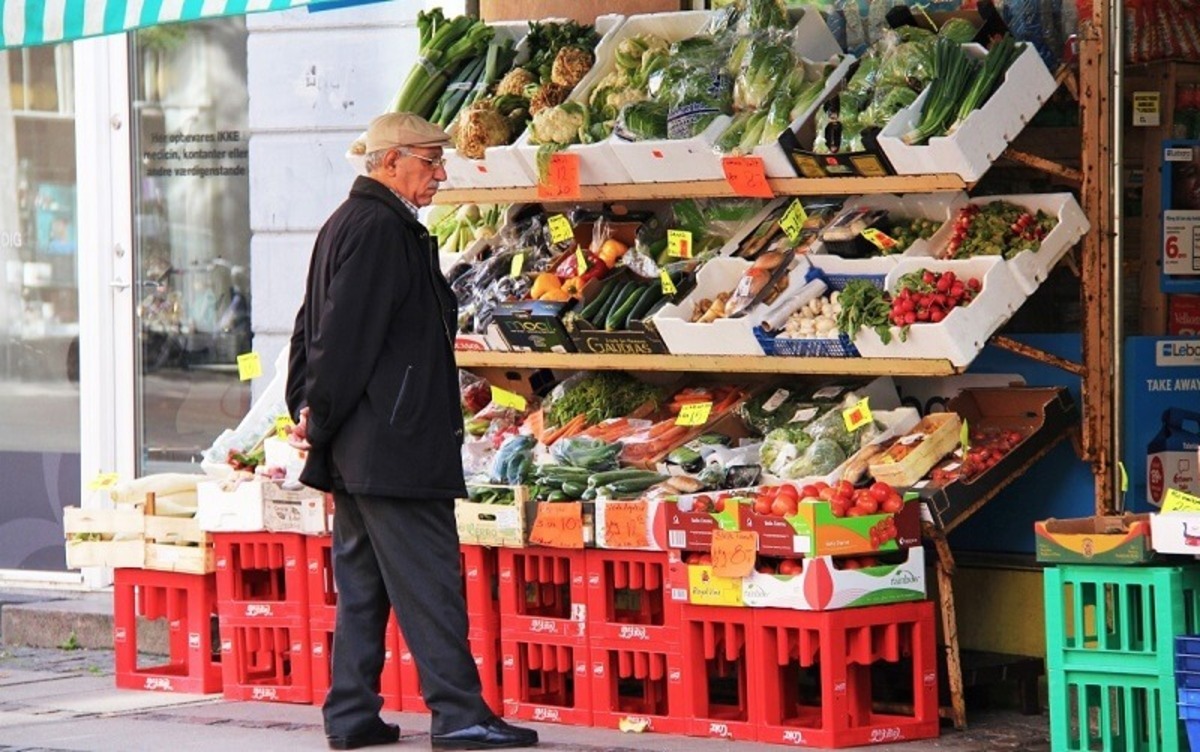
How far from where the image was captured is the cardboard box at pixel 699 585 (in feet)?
26.2

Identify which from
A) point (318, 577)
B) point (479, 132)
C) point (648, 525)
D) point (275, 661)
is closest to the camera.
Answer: point (648, 525)

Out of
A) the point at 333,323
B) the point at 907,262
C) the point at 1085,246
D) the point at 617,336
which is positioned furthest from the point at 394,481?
the point at 1085,246

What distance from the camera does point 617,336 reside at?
29.1 ft

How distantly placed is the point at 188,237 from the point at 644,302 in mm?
3674

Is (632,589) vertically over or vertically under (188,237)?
under

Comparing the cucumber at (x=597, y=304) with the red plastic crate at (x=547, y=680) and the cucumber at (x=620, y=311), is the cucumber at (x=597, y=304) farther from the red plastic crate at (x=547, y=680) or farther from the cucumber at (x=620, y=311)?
the red plastic crate at (x=547, y=680)

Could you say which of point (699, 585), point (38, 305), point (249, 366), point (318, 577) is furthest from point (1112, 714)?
point (38, 305)

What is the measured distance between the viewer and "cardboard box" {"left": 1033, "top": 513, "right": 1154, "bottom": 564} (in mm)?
7152

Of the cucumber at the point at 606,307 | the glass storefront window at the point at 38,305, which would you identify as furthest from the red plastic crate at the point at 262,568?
the glass storefront window at the point at 38,305

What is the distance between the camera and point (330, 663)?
Answer: 363 inches

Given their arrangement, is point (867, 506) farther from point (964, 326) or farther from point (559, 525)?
point (559, 525)

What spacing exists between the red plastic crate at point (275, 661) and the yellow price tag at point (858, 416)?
2314 millimetres

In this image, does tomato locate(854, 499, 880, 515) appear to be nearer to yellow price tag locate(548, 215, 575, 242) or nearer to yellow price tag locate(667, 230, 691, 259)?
yellow price tag locate(667, 230, 691, 259)

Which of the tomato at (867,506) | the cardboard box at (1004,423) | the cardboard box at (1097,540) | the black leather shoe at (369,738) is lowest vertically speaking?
the black leather shoe at (369,738)
